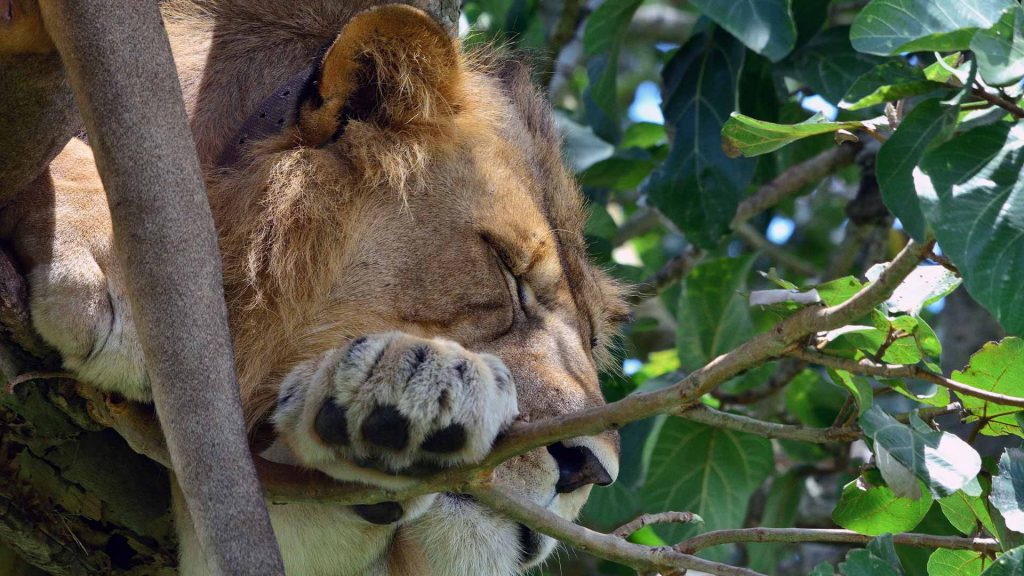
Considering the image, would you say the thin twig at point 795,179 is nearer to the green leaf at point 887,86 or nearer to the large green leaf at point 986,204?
the green leaf at point 887,86

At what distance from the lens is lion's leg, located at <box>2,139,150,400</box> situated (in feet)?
8.04

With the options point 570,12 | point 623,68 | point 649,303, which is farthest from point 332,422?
point 623,68

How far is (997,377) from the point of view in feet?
8.26

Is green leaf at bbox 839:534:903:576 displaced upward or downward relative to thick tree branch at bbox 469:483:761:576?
downward

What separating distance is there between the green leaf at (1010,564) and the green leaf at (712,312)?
99.6 inches

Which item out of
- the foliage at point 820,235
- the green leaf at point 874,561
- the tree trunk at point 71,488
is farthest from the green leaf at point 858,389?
the tree trunk at point 71,488

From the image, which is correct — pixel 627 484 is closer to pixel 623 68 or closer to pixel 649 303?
pixel 649 303

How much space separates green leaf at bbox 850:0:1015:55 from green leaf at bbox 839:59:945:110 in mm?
83

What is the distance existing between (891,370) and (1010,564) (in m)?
0.45

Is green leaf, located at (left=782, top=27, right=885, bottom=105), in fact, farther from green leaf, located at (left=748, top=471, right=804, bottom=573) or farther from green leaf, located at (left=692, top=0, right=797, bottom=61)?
green leaf, located at (left=748, top=471, right=804, bottom=573)

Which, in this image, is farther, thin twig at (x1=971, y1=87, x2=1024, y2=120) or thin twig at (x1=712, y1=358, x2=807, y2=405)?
thin twig at (x1=712, y1=358, x2=807, y2=405)

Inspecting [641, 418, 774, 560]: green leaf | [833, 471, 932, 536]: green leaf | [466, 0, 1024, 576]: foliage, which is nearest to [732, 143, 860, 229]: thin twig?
[466, 0, 1024, 576]: foliage

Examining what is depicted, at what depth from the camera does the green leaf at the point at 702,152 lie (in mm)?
4668

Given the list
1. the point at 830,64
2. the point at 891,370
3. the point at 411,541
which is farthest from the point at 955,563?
the point at 830,64
